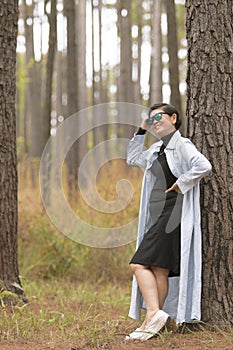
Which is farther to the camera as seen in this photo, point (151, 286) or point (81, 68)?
point (81, 68)

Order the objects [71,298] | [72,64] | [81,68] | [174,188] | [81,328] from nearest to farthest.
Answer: [174,188] < [81,328] < [71,298] < [72,64] < [81,68]

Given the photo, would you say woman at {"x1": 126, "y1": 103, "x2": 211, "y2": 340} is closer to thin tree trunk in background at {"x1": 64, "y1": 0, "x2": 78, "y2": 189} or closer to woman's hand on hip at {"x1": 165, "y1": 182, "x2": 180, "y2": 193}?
woman's hand on hip at {"x1": 165, "y1": 182, "x2": 180, "y2": 193}

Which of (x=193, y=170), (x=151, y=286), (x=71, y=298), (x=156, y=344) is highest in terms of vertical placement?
(x=193, y=170)

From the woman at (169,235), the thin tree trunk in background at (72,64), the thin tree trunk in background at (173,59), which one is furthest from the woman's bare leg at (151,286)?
the thin tree trunk in background at (72,64)

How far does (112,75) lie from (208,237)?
38.8 m

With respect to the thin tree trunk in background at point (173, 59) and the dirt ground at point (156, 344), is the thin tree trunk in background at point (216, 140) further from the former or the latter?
the thin tree trunk in background at point (173, 59)

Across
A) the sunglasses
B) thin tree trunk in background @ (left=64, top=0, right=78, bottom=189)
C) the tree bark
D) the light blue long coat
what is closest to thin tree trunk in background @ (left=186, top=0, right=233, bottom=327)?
the light blue long coat

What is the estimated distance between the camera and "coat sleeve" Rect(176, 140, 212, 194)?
4535 millimetres

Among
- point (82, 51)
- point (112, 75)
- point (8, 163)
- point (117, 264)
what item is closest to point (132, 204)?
point (117, 264)

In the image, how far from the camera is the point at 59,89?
87.0 ft

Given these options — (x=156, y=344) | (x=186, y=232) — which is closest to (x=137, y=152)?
→ (x=186, y=232)

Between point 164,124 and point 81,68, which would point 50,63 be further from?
point 164,124

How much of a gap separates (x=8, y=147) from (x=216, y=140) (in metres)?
2.24

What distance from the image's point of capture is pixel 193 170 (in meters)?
4.56
